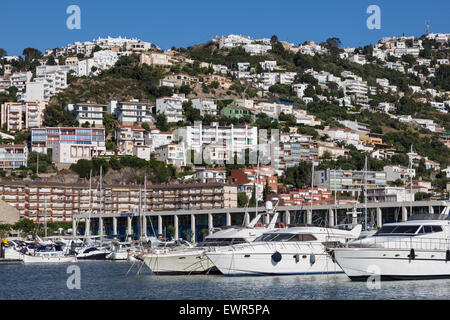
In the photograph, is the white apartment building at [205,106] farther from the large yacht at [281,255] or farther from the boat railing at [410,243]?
the boat railing at [410,243]

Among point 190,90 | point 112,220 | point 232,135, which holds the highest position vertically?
point 190,90

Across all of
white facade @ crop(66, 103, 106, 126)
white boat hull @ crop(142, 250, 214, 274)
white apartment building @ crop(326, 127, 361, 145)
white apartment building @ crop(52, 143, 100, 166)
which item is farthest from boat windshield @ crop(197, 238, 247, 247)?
white apartment building @ crop(326, 127, 361, 145)

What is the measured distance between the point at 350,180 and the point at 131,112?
4650 cm

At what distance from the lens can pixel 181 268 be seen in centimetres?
4684

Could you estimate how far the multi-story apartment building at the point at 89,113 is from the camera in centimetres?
15138

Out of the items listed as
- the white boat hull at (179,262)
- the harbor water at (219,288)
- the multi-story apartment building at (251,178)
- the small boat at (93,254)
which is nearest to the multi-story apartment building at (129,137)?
the multi-story apartment building at (251,178)

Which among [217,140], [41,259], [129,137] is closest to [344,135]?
[217,140]

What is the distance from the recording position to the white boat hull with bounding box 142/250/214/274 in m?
46.5

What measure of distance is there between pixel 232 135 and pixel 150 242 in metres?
83.6

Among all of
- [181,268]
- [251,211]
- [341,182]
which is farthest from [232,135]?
[181,268]

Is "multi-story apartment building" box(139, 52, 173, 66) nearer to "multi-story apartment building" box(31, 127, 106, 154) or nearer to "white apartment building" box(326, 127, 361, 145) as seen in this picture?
"white apartment building" box(326, 127, 361, 145)

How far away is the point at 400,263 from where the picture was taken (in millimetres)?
35844

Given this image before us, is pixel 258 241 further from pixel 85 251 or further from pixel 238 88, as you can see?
pixel 238 88

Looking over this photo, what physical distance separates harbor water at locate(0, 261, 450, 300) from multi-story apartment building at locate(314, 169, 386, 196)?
94.3 m
